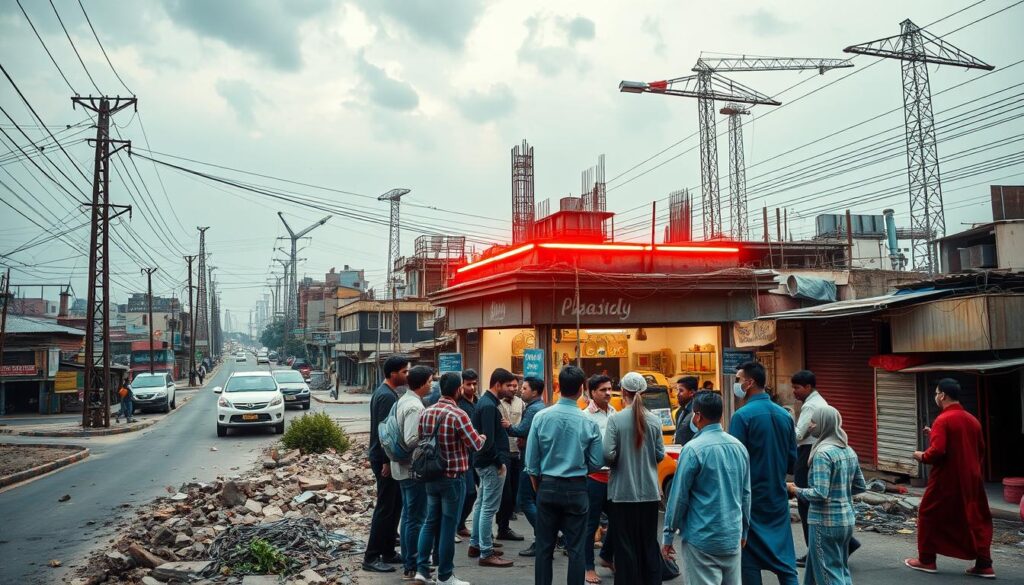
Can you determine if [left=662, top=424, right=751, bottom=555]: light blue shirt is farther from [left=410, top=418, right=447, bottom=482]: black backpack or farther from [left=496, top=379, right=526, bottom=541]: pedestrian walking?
[left=496, top=379, right=526, bottom=541]: pedestrian walking

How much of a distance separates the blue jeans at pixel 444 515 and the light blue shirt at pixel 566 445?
0.85 metres

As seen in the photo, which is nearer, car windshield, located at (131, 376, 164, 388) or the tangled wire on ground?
the tangled wire on ground

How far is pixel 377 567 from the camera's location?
6.88 meters

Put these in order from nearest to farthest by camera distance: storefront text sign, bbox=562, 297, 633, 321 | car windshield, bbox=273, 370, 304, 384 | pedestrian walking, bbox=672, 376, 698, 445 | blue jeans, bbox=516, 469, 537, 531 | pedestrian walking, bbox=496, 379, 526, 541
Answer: pedestrian walking, bbox=672, 376, 698, 445
blue jeans, bbox=516, 469, 537, 531
pedestrian walking, bbox=496, 379, 526, 541
storefront text sign, bbox=562, 297, 633, 321
car windshield, bbox=273, 370, 304, 384

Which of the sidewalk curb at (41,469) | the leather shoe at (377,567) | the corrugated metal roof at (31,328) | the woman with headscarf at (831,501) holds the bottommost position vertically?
the sidewalk curb at (41,469)

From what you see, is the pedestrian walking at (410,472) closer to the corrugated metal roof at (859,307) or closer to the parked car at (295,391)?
the corrugated metal roof at (859,307)

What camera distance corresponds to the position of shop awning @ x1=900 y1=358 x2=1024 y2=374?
9930 mm

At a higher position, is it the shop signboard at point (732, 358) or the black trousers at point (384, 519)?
the shop signboard at point (732, 358)

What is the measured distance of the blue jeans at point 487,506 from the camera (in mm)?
7277

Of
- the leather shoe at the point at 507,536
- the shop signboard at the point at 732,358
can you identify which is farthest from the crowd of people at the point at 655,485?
the shop signboard at the point at 732,358

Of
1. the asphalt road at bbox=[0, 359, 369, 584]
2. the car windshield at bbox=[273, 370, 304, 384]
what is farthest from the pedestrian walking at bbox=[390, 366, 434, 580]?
the car windshield at bbox=[273, 370, 304, 384]

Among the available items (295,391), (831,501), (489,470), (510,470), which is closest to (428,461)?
(489,470)

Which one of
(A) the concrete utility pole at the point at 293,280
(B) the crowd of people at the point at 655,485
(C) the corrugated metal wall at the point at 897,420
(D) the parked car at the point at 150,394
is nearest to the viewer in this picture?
(B) the crowd of people at the point at 655,485

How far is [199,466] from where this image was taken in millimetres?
14734
